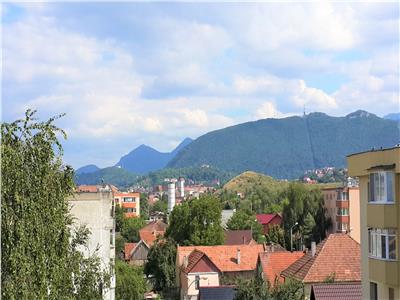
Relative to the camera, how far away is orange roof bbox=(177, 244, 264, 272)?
61.1 meters

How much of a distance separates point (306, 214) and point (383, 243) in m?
72.1

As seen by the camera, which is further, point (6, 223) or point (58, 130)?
point (58, 130)

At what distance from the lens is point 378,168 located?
63.6 feet

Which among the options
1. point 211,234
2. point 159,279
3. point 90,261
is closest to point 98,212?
point 90,261

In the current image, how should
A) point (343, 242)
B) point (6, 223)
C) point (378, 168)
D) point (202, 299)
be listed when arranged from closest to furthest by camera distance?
point (6, 223) → point (378, 168) → point (343, 242) → point (202, 299)

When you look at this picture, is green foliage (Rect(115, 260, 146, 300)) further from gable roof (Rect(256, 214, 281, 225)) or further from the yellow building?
gable roof (Rect(256, 214, 281, 225))

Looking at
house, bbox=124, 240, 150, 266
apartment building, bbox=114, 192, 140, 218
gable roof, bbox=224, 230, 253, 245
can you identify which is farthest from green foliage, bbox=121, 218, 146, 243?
apartment building, bbox=114, 192, 140, 218

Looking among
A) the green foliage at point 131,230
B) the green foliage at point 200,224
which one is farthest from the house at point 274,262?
the green foliage at point 131,230

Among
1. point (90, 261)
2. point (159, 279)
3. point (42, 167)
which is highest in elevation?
point (42, 167)

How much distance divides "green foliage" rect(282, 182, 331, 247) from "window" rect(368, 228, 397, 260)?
68.4 m

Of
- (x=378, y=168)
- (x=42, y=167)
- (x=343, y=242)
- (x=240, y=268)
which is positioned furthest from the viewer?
(x=240, y=268)

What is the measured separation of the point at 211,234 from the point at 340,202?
75.4 feet

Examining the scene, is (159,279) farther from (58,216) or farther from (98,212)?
(58,216)

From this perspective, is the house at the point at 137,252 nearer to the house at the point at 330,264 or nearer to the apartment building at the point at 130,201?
the house at the point at 330,264
